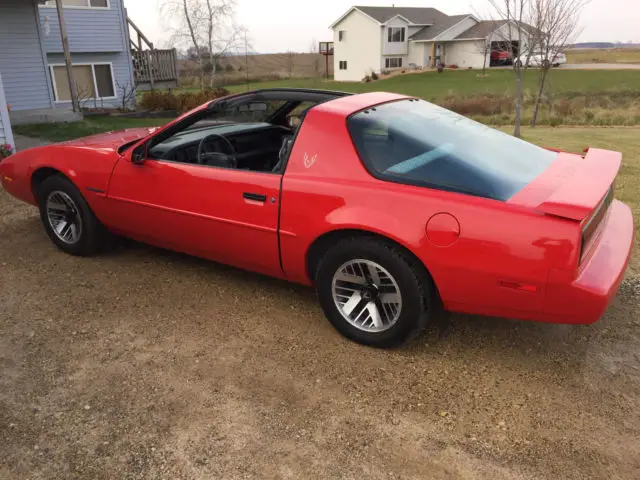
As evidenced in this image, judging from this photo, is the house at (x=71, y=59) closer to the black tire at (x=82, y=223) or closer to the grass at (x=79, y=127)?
the grass at (x=79, y=127)

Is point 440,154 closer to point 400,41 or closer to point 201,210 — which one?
point 201,210

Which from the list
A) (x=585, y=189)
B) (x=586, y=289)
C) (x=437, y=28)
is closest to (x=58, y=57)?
(x=585, y=189)

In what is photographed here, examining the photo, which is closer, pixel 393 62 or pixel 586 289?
pixel 586 289

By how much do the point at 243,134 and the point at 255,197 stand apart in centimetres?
125

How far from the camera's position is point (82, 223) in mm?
4629

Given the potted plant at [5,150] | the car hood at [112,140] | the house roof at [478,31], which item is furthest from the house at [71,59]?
the house roof at [478,31]

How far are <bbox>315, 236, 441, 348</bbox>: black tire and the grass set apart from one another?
10096 millimetres

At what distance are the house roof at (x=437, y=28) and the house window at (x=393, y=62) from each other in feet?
10.6

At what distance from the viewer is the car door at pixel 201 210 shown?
140 inches

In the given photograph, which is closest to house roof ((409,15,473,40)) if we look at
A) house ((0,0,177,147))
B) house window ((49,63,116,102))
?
house ((0,0,177,147))

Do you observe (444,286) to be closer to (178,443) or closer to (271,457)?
(271,457)

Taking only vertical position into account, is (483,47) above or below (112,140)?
above

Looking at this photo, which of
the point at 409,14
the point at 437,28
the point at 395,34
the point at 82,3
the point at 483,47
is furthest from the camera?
the point at 409,14

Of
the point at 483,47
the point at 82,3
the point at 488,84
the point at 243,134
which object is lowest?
the point at 488,84
